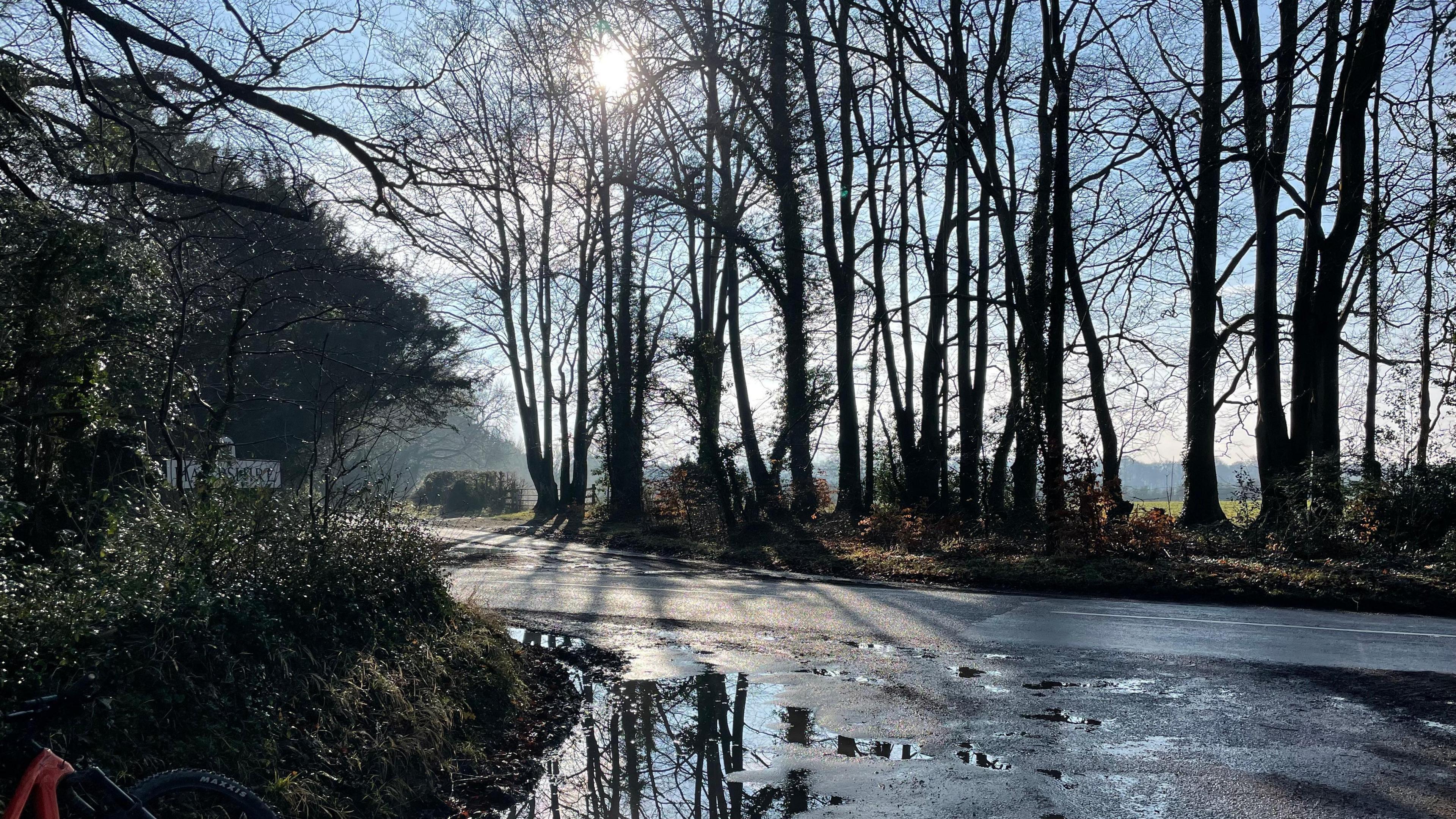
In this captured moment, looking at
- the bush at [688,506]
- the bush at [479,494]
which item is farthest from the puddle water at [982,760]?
the bush at [479,494]

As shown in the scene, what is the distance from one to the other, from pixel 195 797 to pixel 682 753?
2.81 meters

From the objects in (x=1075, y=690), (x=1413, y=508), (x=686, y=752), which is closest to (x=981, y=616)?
(x=1075, y=690)

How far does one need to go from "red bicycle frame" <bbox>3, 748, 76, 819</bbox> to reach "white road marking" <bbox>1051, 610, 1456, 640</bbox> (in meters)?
9.53

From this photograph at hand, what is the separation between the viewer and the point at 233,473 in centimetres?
881

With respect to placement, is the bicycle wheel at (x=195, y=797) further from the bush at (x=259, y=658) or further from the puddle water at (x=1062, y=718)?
the puddle water at (x=1062, y=718)

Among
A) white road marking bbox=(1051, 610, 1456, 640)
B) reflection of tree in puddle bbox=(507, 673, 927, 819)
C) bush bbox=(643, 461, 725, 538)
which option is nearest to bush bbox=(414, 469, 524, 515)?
bush bbox=(643, 461, 725, 538)

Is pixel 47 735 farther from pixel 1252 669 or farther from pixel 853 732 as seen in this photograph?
pixel 1252 669

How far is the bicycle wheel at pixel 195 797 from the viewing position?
10.9 ft

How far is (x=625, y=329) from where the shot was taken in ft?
96.3

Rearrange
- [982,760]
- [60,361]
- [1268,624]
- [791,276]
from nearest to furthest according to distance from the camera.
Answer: [982,760] → [60,361] → [1268,624] → [791,276]

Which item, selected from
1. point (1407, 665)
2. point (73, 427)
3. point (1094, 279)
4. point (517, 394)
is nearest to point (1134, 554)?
point (1094, 279)

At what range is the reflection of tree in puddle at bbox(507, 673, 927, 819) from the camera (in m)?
4.90

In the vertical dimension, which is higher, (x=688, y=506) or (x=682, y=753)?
(x=688, y=506)

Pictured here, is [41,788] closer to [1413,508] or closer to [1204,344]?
[1413,508]
